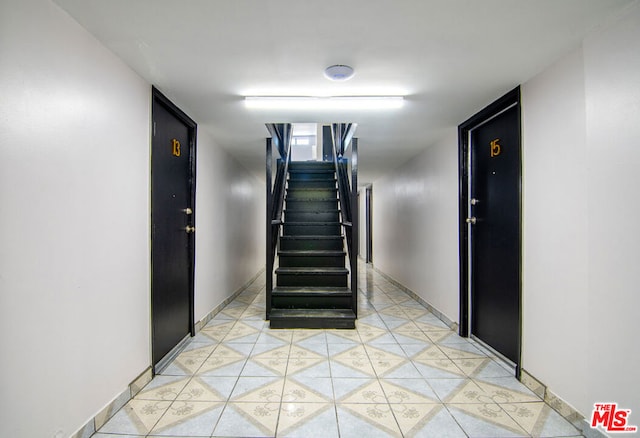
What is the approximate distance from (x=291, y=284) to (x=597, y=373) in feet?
9.47

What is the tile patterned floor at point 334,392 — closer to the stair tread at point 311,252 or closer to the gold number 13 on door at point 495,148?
the stair tread at point 311,252

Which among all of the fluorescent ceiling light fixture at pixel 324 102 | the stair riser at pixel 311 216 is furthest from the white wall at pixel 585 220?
the stair riser at pixel 311 216

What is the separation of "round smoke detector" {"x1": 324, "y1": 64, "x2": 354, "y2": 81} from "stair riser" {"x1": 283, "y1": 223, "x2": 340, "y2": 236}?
95.4 inches

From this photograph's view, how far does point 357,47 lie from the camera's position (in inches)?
71.6

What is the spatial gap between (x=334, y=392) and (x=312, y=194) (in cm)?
323

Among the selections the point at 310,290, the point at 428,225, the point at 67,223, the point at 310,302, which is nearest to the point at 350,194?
the point at 428,225

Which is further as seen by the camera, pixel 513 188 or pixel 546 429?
pixel 513 188

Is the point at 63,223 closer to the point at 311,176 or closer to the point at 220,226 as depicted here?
the point at 220,226

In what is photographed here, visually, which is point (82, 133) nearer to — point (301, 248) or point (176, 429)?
point (176, 429)

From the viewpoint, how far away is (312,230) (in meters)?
4.38

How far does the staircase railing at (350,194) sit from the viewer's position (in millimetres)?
3613

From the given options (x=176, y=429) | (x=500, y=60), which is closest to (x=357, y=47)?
(x=500, y=60)

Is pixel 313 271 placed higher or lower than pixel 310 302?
higher

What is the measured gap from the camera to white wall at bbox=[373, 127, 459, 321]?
136 inches
